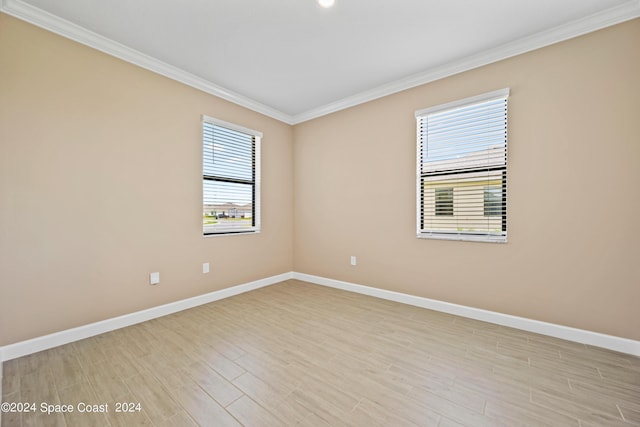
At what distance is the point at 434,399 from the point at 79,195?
3.22 m

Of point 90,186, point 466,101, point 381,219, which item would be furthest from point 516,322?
point 90,186

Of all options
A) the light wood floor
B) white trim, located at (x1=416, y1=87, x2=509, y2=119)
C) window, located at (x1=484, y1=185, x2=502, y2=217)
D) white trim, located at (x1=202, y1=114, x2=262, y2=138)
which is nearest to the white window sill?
window, located at (x1=484, y1=185, x2=502, y2=217)

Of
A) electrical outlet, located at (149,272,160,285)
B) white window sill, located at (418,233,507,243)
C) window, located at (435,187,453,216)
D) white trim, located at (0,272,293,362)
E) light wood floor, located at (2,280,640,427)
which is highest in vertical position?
window, located at (435,187,453,216)

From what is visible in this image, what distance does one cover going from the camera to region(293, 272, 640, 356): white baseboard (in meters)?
2.16

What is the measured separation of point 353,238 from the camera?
151 inches

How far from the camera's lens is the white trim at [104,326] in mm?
2088

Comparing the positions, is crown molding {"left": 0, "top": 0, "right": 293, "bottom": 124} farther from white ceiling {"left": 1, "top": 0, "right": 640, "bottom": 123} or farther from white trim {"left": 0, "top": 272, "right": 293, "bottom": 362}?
white trim {"left": 0, "top": 272, "right": 293, "bottom": 362}

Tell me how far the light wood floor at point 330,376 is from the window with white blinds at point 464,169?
1.03 m

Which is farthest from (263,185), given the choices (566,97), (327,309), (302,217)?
(566,97)

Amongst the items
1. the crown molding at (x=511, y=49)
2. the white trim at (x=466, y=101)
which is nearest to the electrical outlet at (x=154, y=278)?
the crown molding at (x=511, y=49)

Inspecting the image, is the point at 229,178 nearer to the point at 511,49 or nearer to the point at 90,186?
the point at 90,186

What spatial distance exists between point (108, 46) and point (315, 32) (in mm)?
A: 1957

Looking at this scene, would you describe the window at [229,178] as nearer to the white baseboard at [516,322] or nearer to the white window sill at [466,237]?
the white baseboard at [516,322]

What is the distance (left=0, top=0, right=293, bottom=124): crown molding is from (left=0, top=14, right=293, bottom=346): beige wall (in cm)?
6
